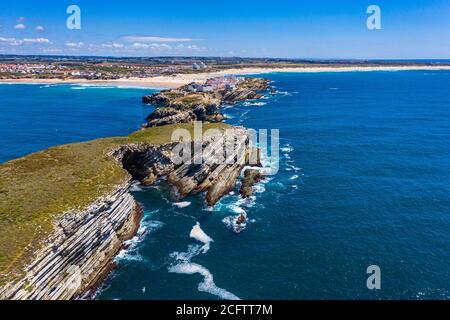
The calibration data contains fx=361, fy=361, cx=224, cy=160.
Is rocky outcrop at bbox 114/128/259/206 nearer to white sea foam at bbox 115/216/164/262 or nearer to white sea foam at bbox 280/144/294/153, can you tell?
white sea foam at bbox 115/216/164/262

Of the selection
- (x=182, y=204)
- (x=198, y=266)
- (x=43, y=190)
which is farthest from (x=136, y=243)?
(x=43, y=190)

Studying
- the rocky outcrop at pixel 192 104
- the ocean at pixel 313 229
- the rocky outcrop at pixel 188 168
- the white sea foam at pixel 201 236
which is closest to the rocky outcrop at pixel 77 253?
the ocean at pixel 313 229

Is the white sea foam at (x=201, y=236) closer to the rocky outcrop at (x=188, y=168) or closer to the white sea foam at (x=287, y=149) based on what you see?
the rocky outcrop at (x=188, y=168)

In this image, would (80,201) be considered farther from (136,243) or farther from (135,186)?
(135,186)

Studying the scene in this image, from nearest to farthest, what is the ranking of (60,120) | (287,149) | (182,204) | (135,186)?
1. (182,204)
2. (135,186)
3. (287,149)
4. (60,120)

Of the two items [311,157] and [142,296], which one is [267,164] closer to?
[311,157]
